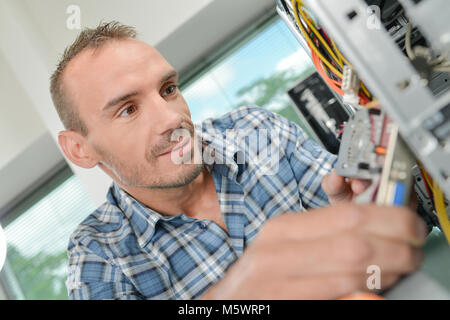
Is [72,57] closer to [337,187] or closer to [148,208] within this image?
[148,208]

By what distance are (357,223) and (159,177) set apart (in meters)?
0.72

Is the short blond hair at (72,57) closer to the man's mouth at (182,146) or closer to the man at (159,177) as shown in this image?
the man at (159,177)

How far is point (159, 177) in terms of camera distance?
0.94 m

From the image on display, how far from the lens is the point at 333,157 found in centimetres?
102

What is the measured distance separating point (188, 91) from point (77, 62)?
1.69 m

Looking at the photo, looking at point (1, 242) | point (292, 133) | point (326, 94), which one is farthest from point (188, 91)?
point (1, 242)

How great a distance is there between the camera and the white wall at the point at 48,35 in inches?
77.0

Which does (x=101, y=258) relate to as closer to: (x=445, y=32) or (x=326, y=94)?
(x=445, y=32)

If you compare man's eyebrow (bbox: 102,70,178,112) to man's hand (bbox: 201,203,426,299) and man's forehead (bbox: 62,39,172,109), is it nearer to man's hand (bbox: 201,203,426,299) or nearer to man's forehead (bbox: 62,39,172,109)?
man's forehead (bbox: 62,39,172,109)

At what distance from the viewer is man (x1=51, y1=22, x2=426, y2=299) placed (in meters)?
0.87

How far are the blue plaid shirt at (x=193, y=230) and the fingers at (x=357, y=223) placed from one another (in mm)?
610

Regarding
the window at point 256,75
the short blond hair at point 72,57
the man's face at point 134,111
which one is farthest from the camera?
the window at point 256,75

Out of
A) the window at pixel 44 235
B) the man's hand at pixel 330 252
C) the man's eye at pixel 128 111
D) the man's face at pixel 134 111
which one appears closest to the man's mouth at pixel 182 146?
the man's face at pixel 134 111

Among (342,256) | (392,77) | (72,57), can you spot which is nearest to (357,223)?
(342,256)
